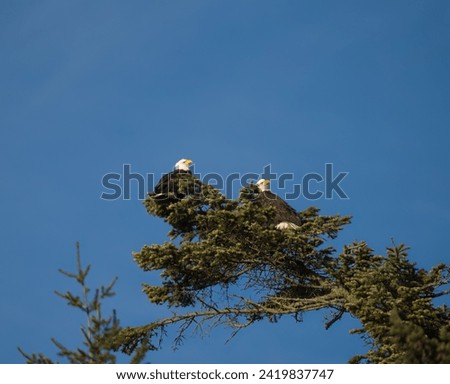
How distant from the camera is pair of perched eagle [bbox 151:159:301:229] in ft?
54.0

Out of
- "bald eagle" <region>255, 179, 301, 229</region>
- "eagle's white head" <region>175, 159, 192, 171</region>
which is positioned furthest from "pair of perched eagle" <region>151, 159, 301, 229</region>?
"eagle's white head" <region>175, 159, 192, 171</region>

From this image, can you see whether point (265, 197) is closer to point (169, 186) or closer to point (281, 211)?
point (281, 211)

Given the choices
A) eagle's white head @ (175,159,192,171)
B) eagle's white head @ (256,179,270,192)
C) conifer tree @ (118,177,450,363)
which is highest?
eagle's white head @ (175,159,192,171)

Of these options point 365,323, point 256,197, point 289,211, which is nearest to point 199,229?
point 256,197

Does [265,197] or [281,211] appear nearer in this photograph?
[265,197]

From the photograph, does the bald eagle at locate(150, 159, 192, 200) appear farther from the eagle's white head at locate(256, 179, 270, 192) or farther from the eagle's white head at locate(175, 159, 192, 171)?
the eagle's white head at locate(175, 159, 192, 171)

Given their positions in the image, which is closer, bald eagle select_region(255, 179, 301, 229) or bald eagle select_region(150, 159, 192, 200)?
bald eagle select_region(150, 159, 192, 200)

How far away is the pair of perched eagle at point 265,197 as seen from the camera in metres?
16.5

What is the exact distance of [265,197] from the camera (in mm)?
17422

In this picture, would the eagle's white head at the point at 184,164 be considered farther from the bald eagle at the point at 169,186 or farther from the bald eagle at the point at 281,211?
the bald eagle at the point at 169,186

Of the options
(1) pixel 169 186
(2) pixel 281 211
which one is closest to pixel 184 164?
(2) pixel 281 211
